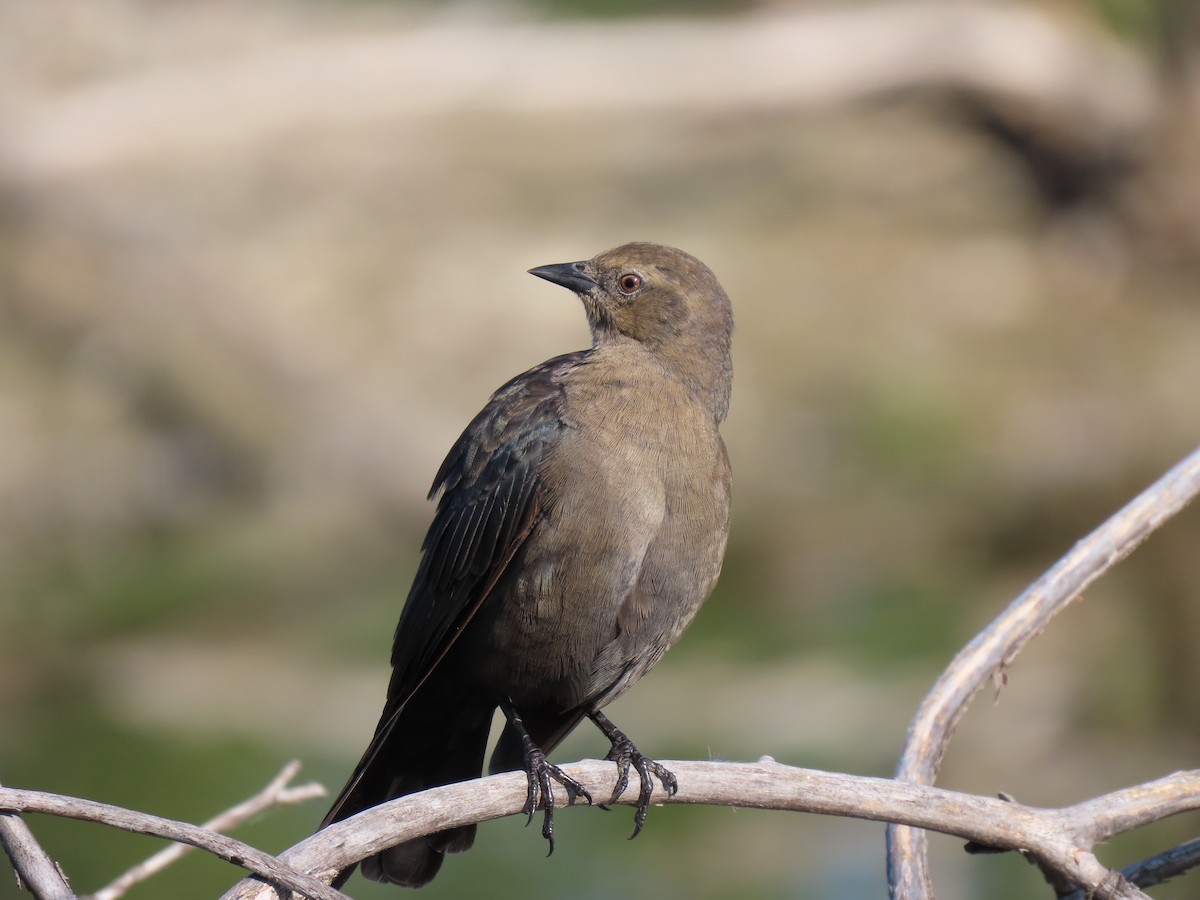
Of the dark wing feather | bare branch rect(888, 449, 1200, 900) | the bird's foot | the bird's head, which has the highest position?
the bird's head

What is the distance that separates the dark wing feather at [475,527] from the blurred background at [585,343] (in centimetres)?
408

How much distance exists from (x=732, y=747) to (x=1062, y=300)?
7.29 m

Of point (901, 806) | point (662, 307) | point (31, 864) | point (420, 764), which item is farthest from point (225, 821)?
point (662, 307)

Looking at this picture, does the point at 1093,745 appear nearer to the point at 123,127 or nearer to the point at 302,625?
the point at 302,625

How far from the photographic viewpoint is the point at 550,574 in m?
4.16

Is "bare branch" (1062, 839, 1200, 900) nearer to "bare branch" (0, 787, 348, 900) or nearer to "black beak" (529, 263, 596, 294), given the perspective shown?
"bare branch" (0, 787, 348, 900)

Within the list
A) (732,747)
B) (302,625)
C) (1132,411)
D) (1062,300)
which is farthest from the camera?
(1062,300)

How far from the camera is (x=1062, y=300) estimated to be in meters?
14.5

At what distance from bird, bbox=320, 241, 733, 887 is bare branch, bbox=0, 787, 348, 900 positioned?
1.22 metres

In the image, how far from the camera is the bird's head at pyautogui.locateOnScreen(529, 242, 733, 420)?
4746mm

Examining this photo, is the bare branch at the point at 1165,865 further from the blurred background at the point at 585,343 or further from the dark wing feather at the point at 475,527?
the blurred background at the point at 585,343

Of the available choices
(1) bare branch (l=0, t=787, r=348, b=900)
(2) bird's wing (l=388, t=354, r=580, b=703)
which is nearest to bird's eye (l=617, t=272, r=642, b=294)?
(2) bird's wing (l=388, t=354, r=580, b=703)

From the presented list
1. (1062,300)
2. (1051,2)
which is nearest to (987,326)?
(1062,300)

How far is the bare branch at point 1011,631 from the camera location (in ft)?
11.5
